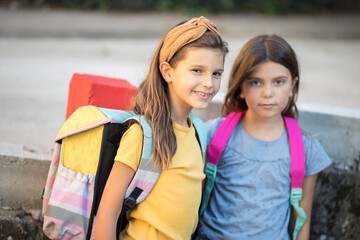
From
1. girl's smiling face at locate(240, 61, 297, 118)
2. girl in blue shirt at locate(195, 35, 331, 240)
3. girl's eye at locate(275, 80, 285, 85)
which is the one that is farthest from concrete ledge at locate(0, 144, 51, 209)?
girl's eye at locate(275, 80, 285, 85)

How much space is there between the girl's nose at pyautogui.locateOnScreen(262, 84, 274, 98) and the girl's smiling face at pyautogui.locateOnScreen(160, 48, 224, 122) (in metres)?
0.42

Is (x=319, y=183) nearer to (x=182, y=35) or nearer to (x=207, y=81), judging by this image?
(x=207, y=81)

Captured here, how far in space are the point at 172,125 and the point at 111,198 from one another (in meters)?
0.47

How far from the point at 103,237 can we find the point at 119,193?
0.21 m

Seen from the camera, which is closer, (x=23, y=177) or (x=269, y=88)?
(x=269, y=88)

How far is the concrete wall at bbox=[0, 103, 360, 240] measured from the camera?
105 inches

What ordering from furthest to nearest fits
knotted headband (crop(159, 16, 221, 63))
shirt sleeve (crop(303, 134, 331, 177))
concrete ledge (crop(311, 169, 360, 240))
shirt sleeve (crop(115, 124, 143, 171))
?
1. concrete ledge (crop(311, 169, 360, 240))
2. shirt sleeve (crop(303, 134, 331, 177))
3. knotted headband (crop(159, 16, 221, 63))
4. shirt sleeve (crop(115, 124, 143, 171))

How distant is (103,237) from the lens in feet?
6.53

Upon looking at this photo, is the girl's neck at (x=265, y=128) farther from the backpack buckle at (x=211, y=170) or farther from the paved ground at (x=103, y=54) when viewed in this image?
the paved ground at (x=103, y=54)

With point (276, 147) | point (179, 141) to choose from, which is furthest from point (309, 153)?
point (179, 141)

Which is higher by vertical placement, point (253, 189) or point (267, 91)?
point (267, 91)

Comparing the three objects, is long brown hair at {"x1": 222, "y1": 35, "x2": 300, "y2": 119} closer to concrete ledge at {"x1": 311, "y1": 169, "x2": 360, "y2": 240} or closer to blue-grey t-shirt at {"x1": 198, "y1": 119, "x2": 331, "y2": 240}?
blue-grey t-shirt at {"x1": 198, "y1": 119, "x2": 331, "y2": 240}

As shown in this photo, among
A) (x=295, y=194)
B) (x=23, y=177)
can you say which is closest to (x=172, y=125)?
(x=295, y=194)

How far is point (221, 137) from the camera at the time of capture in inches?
103
